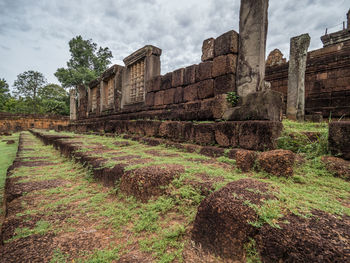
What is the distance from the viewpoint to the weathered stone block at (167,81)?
472 cm

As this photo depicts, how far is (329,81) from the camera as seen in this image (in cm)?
695

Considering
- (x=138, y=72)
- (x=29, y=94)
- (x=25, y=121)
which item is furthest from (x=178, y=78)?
(x=29, y=94)

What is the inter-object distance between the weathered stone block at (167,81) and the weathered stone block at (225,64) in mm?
1529

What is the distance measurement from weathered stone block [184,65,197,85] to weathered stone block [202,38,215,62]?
33 centimetres

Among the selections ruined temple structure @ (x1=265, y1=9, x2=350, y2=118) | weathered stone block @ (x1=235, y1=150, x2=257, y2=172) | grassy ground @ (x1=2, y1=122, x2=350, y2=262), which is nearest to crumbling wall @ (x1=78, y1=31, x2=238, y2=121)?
weathered stone block @ (x1=235, y1=150, x2=257, y2=172)

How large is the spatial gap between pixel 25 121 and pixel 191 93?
21454mm

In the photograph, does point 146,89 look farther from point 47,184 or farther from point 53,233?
point 53,233

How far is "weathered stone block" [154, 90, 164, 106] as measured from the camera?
4.96 metres

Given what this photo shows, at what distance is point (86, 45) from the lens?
27.7 m

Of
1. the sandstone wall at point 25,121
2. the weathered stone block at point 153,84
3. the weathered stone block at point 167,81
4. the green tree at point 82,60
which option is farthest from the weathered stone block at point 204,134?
the green tree at point 82,60

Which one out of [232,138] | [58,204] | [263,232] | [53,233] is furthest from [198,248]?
[232,138]

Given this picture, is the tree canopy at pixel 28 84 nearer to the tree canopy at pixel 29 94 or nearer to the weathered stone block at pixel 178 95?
the tree canopy at pixel 29 94

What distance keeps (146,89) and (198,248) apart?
17.4ft

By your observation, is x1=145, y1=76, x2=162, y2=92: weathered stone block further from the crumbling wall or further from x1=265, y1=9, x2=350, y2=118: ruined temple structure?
x1=265, y1=9, x2=350, y2=118: ruined temple structure
